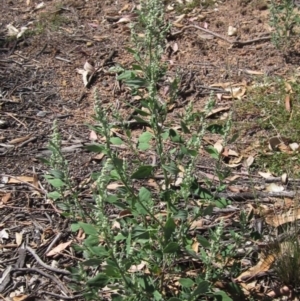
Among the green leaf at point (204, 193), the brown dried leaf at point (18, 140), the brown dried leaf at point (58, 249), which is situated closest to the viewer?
the green leaf at point (204, 193)

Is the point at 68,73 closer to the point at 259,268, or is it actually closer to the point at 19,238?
the point at 19,238

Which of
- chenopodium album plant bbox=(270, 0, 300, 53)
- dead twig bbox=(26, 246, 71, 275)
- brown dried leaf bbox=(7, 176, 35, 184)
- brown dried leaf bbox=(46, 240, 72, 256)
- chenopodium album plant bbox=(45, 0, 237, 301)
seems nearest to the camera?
chenopodium album plant bbox=(45, 0, 237, 301)

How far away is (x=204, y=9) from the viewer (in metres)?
5.01

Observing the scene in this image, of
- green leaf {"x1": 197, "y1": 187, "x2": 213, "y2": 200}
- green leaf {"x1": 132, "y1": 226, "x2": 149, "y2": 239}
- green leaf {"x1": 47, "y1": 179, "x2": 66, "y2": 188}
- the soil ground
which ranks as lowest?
the soil ground

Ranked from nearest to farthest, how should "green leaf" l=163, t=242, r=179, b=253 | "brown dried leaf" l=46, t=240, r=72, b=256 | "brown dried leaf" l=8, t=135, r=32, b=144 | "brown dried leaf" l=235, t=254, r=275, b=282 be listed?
1. "green leaf" l=163, t=242, r=179, b=253
2. "brown dried leaf" l=235, t=254, r=275, b=282
3. "brown dried leaf" l=46, t=240, r=72, b=256
4. "brown dried leaf" l=8, t=135, r=32, b=144

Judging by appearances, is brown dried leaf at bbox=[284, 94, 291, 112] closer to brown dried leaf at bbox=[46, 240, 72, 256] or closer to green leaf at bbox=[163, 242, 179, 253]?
brown dried leaf at bbox=[46, 240, 72, 256]

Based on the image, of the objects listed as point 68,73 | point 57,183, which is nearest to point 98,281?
point 57,183

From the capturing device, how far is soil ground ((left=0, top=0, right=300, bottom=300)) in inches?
128

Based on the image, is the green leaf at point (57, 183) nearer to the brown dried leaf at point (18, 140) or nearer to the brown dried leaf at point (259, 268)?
the brown dried leaf at point (259, 268)

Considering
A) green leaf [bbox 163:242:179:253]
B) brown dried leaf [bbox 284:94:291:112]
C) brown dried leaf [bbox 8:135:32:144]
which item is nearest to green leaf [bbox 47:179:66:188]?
green leaf [bbox 163:242:179:253]

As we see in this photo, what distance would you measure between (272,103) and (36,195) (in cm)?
162

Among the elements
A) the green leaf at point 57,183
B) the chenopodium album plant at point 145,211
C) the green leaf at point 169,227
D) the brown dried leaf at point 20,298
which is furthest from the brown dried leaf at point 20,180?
the green leaf at point 169,227

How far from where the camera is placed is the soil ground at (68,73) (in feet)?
10.7

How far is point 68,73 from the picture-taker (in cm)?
442
